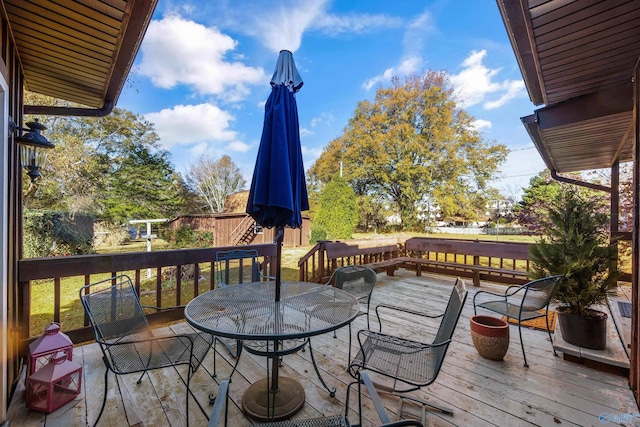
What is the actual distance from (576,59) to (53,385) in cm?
450

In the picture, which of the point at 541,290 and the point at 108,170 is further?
the point at 108,170

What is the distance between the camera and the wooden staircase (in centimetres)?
1370

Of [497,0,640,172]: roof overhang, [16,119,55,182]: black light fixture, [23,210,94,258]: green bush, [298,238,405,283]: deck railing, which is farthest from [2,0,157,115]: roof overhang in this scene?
[23,210,94,258]: green bush

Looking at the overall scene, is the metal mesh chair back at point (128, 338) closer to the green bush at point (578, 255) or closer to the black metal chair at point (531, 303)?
the black metal chair at point (531, 303)

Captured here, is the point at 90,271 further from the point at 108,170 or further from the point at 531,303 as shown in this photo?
the point at 108,170

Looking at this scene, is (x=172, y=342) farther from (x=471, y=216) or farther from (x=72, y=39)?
(x=471, y=216)

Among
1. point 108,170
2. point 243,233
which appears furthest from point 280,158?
point 108,170

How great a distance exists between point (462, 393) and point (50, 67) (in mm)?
4262

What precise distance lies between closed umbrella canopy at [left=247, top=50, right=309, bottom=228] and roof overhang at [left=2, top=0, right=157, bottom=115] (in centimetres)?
87

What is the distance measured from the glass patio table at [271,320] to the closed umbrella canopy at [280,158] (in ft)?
1.90

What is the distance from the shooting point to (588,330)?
236cm

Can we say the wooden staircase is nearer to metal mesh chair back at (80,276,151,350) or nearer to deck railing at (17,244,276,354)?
deck railing at (17,244,276,354)

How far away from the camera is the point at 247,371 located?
2270 mm

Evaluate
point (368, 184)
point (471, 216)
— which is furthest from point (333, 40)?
point (471, 216)
